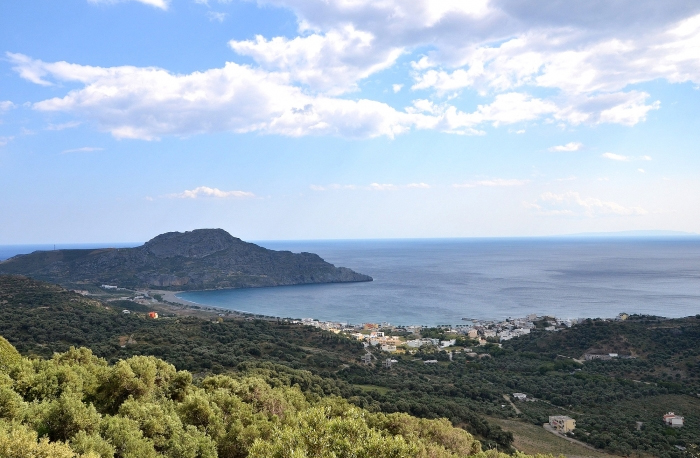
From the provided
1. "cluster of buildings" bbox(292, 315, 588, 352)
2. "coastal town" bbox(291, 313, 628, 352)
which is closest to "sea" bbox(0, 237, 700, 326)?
"cluster of buildings" bbox(292, 315, 588, 352)

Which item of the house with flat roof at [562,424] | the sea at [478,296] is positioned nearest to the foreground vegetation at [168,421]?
the house with flat roof at [562,424]

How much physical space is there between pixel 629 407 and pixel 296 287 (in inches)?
4454

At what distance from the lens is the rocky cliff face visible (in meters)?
129

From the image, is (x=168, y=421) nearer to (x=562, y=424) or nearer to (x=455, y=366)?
(x=562, y=424)

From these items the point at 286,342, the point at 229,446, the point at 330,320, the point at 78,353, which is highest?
the point at 78,353

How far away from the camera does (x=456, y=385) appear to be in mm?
35312

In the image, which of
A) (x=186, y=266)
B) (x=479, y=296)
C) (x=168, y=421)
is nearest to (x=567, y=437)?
(x=168, y=421)

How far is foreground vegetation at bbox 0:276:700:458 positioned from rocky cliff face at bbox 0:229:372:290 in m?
74.1

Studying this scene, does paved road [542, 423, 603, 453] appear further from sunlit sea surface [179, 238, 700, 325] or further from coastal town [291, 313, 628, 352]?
sunlit sea surface [179, 238, 700, 325]

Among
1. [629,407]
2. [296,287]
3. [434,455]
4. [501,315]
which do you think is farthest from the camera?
[296,287]

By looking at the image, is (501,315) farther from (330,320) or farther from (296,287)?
(296,287)

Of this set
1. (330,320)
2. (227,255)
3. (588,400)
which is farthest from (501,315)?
(227,255)

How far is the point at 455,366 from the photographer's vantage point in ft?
148

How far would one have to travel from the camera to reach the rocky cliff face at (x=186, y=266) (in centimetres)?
12925
